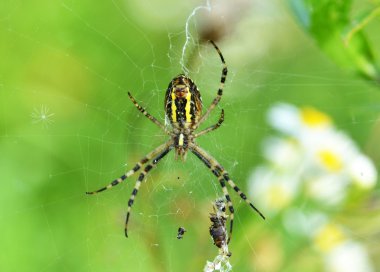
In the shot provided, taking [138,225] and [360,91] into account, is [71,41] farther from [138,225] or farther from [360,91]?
[360,91]

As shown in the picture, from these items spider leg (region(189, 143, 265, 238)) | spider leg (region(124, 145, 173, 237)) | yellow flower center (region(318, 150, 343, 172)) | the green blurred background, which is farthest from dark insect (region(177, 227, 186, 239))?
yellow flower center (region(318, 150, 343, 172))

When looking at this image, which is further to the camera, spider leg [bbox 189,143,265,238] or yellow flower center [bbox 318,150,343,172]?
spider leg [bbox 189,143,265,238]

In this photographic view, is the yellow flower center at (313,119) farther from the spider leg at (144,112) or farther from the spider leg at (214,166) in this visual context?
the spider leg at (144,112)

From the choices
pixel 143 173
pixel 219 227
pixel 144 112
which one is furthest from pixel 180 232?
pixel 144 112

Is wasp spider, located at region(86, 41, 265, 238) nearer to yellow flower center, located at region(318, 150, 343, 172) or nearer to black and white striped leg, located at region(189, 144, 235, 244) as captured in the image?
black and white striped leg, located at region(189, 144, 235, 244)

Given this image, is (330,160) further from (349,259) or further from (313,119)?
(349,259)

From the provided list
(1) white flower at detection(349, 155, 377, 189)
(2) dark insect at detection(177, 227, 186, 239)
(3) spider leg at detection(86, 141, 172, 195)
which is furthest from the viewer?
(3) spider leg at detection(86, 141, 172, 195)
